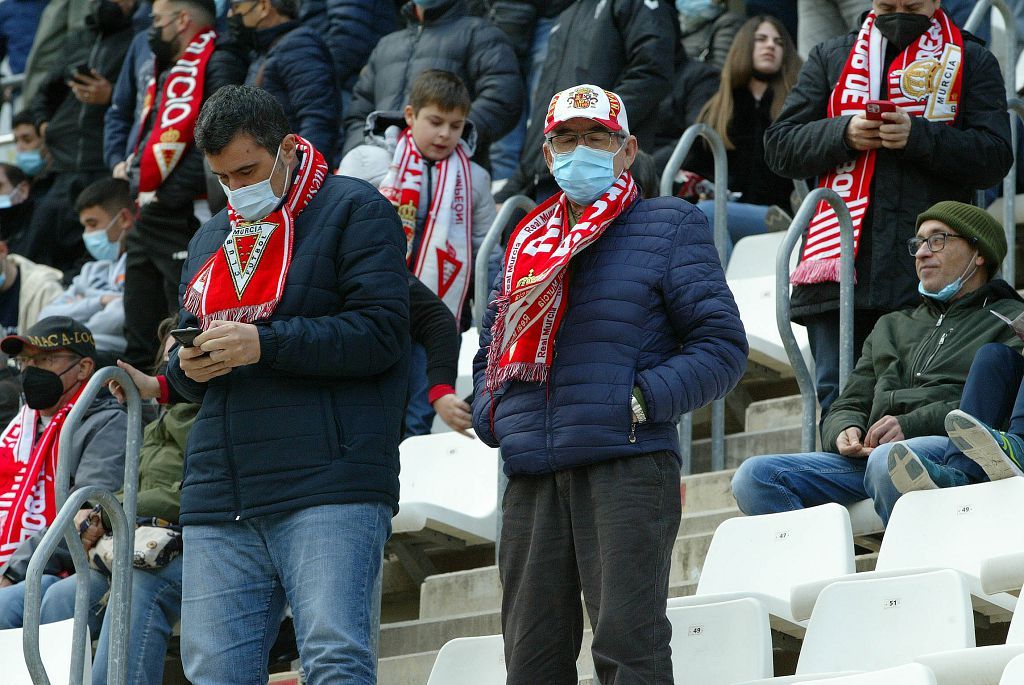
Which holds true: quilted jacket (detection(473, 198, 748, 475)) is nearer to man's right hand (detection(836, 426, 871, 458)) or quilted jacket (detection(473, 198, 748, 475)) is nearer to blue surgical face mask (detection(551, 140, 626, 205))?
blue surgical face mask (detection(551, 140, 626, 205))

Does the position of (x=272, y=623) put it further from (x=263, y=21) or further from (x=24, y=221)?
(x=24, y=221)

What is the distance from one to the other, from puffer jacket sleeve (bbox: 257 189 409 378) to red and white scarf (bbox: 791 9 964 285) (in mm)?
2084

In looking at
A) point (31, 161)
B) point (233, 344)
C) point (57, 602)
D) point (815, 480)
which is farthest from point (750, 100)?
point (31, 161)

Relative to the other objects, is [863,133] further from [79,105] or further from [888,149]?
[79,105]

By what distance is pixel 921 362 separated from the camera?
5285 mm

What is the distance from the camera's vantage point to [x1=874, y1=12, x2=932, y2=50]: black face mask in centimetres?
584

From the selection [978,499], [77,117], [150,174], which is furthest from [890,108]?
[77,117]

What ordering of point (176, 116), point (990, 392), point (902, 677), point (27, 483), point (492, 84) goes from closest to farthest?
point (902, 677)
point (990, 392)
point (27, 483)
point (492, 84)
point (176, 116)

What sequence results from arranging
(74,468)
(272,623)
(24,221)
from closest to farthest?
(272,623)
(74,468)
(24,221)

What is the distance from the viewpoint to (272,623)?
405 centimetres

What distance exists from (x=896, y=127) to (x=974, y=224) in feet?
1.61

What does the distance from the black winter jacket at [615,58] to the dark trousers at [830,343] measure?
5.55 ft

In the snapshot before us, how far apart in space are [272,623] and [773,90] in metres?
4.58

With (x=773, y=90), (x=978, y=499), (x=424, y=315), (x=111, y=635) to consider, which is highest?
(x=773, y=90)
